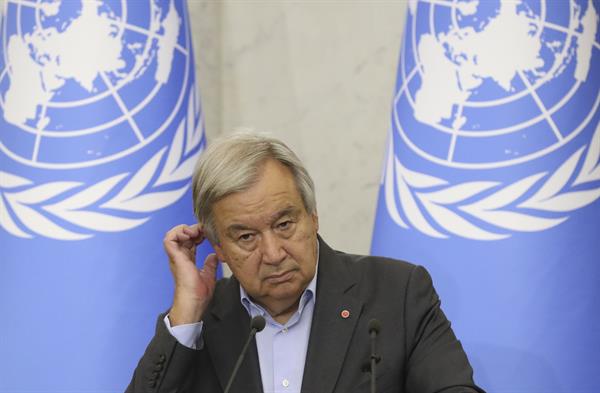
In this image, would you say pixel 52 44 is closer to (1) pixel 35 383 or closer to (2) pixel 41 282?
(2) pixel 41 282

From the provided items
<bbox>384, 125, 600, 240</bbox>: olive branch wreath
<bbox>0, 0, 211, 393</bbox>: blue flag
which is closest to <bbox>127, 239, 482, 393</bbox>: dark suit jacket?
<bbox>384, 125, 600, 240</bbox>: olive branch wreath

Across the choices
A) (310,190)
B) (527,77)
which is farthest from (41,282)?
(527,77)

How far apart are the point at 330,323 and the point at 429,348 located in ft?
0.86

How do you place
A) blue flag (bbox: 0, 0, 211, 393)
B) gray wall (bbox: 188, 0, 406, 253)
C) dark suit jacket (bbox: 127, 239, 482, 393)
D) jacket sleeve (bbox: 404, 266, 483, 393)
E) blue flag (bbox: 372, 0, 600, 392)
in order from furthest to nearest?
gray wall (bbox: 188, 0, 406, 253) → blue flag (bbox: 0, 0, 211, 393) → blue flag (bbox: 372, 0, 600, 392) → dark suit jacket (bbox: 127, 239, 482, 393) → jacket sleeve (bbox: 404, 266, 483, 393)

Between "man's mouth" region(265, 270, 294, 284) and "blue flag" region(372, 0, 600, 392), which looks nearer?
"man's mouth" region(265, 270, 294, 284)

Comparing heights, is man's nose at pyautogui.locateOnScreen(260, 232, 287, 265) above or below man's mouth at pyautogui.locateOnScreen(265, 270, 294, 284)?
above

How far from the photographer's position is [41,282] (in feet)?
9.98

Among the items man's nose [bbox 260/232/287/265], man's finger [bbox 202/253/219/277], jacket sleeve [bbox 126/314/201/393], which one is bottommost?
jacket sleeve [bbox 126/314/201/393]

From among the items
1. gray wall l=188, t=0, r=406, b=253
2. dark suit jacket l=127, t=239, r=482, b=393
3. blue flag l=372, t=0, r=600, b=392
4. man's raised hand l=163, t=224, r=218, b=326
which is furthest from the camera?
gray wall l=188, t=0, r=406, b=253

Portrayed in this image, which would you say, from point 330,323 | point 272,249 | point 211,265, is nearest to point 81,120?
point 211,265

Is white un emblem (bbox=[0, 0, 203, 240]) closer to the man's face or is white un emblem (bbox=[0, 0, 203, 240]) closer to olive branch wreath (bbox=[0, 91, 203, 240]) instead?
olive branch wreath (bbox=[0, 91, 203, 240])

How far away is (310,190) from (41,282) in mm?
1165

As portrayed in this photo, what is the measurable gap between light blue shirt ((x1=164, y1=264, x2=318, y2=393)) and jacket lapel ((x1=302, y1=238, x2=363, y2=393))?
43 mm

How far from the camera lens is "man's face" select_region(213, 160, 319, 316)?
7.41ft
